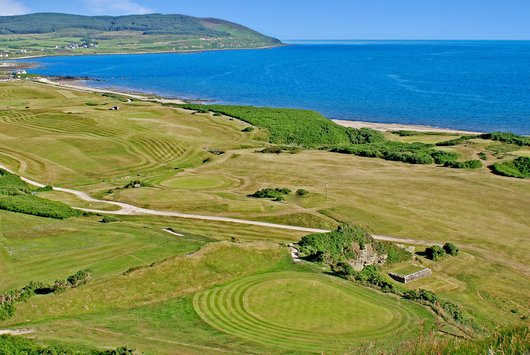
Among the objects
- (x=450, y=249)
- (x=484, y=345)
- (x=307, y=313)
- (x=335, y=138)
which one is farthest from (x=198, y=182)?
(x=484, y=345)

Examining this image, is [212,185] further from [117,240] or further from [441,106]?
[441,106]

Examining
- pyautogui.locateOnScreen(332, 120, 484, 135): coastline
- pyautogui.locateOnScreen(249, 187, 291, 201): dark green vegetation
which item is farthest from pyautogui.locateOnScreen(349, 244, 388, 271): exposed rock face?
pyautogui.locateOnScreen(332, 120, 484, 135): coastline

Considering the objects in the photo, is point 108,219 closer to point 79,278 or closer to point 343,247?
point 79,278

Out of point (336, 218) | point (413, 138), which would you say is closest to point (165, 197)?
point (336, 218)

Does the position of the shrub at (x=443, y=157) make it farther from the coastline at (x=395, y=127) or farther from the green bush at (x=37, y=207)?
the green bush at (x=37, y=207)

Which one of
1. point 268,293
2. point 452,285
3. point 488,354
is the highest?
point 488,354

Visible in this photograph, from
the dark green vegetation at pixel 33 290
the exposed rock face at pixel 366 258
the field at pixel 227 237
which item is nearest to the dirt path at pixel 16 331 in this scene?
the field at pixel 227 237

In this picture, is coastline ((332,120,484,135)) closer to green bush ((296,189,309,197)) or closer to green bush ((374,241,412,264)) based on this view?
green bush ((296,189,309,197))
